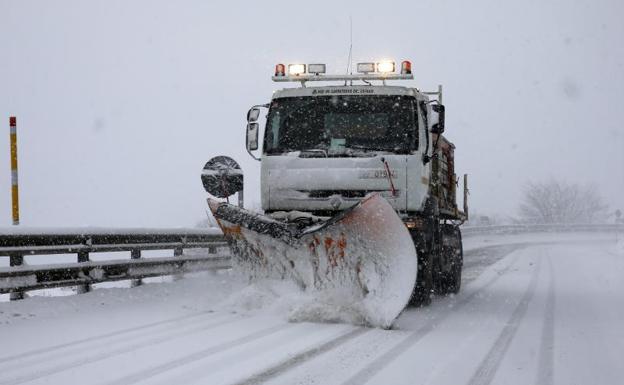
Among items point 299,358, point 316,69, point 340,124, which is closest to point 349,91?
point 340,124

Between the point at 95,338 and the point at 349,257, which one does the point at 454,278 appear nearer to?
the point at 349,257

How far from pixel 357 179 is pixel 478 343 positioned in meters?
2.48

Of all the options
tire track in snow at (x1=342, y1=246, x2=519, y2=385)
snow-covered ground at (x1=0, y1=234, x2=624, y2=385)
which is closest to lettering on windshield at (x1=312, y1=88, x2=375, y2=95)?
snow-covered ground at (x1=0, y1=234, x2=624, y2=385)

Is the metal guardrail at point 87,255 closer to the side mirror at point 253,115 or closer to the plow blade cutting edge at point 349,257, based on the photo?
the plow blade cutting edge at point 349,257

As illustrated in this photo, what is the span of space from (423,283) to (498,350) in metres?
2.76

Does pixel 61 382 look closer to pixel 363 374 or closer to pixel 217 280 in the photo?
pixel 363 374

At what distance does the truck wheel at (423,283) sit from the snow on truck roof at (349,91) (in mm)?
1969

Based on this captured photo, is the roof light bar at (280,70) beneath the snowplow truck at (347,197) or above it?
above

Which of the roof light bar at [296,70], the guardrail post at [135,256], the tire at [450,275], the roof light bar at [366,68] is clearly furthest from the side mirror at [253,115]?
the tire at [450,275]

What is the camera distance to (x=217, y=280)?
37.0 ft

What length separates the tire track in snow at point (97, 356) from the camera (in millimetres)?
4456

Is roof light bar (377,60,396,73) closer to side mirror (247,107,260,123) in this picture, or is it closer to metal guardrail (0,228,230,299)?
side mirror (247,107,260,123)

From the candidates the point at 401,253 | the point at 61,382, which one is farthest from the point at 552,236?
the point at 61,382

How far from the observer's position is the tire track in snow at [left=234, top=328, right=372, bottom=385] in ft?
14.5
